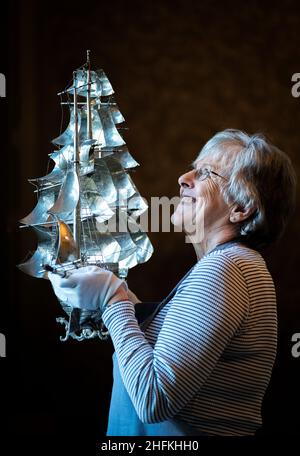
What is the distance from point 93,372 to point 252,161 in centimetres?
93

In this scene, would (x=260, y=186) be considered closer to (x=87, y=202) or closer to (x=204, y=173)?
(x=204, y=173)

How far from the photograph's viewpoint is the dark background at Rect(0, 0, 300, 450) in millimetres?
1412

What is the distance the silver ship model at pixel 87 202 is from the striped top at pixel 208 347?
105 millimetres

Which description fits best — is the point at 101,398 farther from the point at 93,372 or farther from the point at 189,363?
the point at 189,363

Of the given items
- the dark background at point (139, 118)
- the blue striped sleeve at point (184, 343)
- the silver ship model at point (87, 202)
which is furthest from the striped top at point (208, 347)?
the dark background at point (139, 118)

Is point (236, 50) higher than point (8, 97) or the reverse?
higher

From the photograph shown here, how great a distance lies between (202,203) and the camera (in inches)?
29.9

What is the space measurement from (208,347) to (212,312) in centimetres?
4

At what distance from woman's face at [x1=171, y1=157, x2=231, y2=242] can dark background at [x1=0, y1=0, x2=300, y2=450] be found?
72 centimetres

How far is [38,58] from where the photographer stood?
4.66ft

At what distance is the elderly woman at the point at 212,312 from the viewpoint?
2.05 feet
